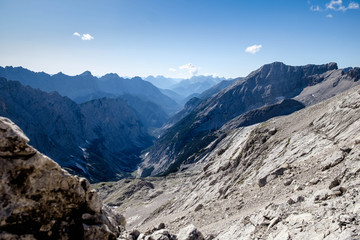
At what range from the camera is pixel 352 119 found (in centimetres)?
4141

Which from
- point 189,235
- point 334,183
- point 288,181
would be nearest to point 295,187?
point 288,181

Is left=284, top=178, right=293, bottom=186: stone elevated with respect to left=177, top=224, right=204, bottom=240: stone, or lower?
elevated

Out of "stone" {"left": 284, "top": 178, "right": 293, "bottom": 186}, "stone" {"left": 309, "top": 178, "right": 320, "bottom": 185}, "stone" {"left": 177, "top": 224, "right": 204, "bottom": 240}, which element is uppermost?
"stone" {"left": 309, "top": 178, "right": 320, "bottom": 185}

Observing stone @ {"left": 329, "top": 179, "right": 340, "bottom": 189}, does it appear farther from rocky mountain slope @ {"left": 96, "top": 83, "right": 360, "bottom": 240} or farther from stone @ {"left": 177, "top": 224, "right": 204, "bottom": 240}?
stone @ {"left": 177, "top": 224, "right": 204, "bottom": 240}

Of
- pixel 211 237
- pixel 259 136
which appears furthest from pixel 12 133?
pixel 259 136

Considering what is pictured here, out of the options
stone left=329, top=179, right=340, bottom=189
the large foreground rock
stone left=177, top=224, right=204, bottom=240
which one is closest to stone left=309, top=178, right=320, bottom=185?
stone left=329, top=179, right=340, bottom=189

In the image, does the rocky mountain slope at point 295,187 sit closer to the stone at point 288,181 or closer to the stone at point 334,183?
the stone at point 334,183

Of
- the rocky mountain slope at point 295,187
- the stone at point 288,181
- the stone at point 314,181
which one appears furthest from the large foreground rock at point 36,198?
the stone at point 288,181

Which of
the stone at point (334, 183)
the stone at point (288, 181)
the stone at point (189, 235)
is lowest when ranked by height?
the stone at point (189, 235)

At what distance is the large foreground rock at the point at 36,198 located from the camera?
47.8ft

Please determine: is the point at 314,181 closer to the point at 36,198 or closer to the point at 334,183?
the point at 334,183

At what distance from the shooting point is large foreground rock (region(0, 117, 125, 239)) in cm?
1457

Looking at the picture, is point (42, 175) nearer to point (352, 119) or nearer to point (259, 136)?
point (352, 119)

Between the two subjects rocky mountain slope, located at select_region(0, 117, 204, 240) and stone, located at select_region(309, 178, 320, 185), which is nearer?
rocky mountain slope, located at select_region(0, 117, 204, 240)
